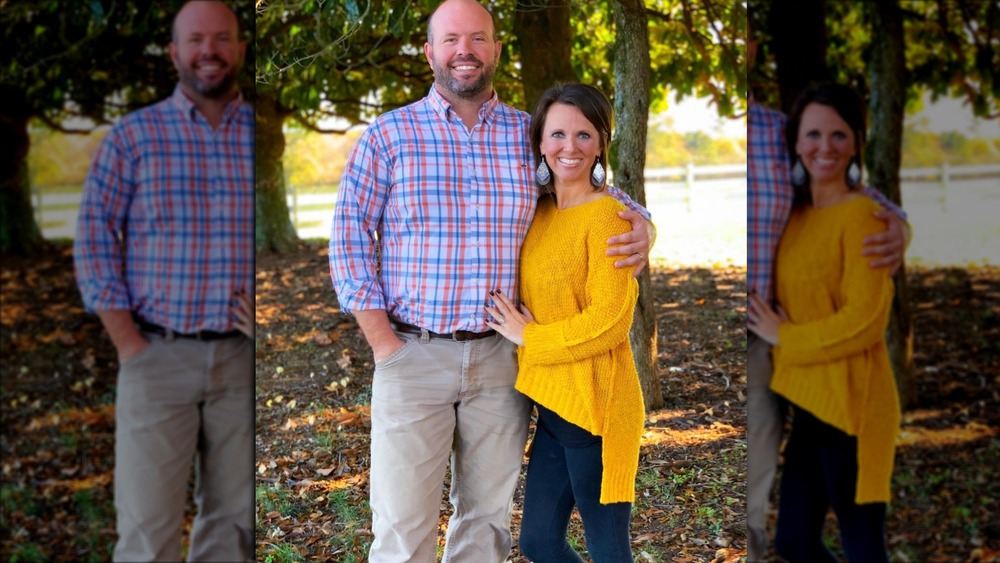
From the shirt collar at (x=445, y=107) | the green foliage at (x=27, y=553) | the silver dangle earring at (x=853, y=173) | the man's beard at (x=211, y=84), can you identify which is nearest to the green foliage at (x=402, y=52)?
the shirt collar at (x=445, y=107)

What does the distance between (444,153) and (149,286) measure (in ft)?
2.98

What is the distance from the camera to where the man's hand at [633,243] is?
8.59 ft

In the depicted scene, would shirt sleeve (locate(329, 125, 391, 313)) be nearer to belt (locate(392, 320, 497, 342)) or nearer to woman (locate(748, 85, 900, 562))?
belt (locate(392, 320, 497, 342))

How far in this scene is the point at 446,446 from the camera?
2.89 metres

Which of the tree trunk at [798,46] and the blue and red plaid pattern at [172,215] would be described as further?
the blue and red plaid pattern at [172,215]

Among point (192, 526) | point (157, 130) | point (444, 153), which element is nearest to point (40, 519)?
point (192, 526)

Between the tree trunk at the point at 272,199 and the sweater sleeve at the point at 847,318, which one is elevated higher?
the tree trunk at the point at 272,199

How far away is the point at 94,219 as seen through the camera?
2.32 metres

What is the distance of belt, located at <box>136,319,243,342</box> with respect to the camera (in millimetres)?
2344

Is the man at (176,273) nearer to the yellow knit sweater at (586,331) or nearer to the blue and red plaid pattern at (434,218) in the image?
the blue and red plaid pattern at (434,218)

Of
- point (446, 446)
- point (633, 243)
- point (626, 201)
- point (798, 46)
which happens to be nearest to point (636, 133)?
point (626, 201)

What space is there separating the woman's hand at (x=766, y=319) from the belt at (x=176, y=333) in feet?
4.21

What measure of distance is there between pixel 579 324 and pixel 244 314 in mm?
896

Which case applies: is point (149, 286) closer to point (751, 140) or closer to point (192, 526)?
point (192, 526)
